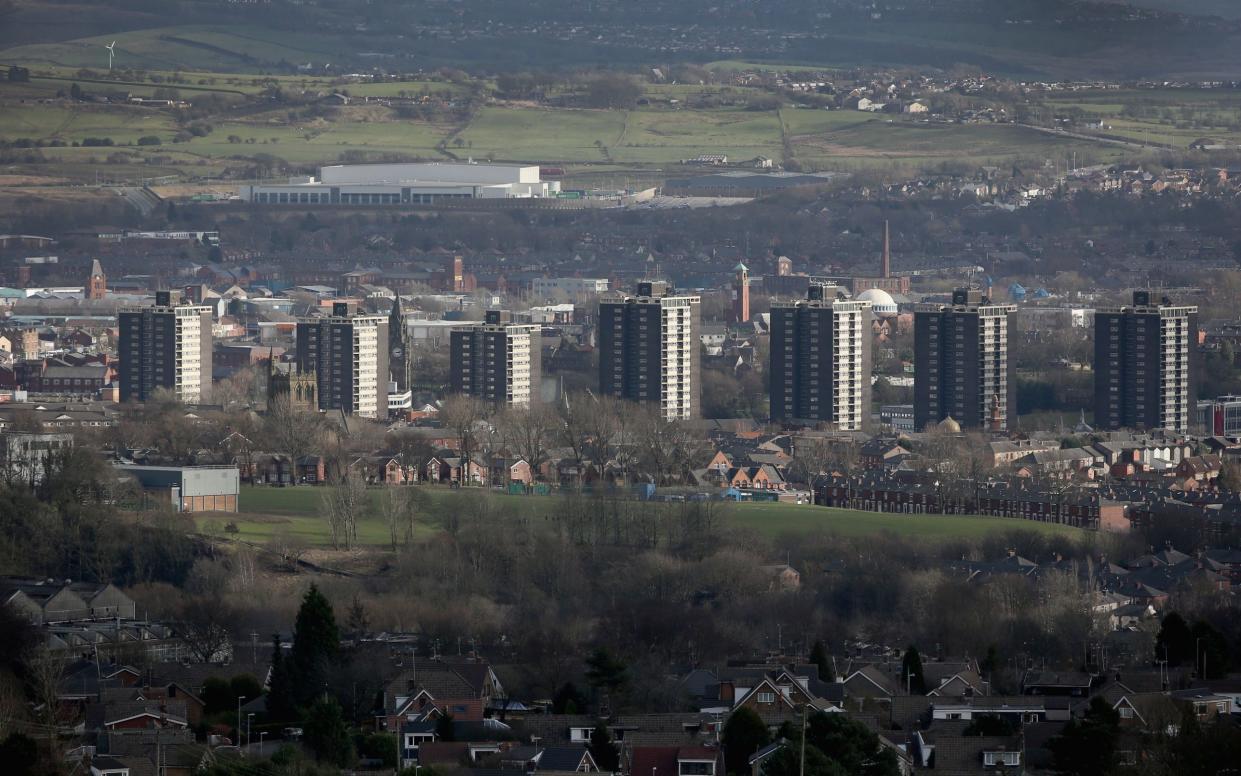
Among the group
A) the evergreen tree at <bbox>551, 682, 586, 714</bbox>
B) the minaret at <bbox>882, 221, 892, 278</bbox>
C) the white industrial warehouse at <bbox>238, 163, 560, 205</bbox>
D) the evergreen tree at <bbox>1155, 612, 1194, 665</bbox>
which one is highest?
the white industrial warehouse at <bbox>238, 163, 560, 205</bbox>

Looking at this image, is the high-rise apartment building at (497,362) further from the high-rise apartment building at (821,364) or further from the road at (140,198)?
the road at (140,198)

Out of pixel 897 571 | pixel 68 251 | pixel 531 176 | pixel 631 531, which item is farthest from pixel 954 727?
pixel 531 176

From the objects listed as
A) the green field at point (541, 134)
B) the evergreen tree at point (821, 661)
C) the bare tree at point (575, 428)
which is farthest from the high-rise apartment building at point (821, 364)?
the green field at point (541, 134)

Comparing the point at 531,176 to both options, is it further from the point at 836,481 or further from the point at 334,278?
the point at 836,481

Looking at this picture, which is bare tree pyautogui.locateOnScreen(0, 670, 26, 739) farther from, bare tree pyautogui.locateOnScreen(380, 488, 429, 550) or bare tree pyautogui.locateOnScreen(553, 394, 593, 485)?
bare tree pyautogui.locateOnScreen(553, 394, 593, 485)

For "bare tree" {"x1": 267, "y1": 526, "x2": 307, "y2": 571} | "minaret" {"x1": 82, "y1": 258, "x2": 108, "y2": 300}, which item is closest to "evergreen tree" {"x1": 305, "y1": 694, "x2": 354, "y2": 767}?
"bare tree" {"x1": 267, "y1": 526, "x2": 307, "y2": 571}

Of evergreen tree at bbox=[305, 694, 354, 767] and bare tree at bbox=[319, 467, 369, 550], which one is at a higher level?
bare tree at bbox=[319, 467, 369, 550]
